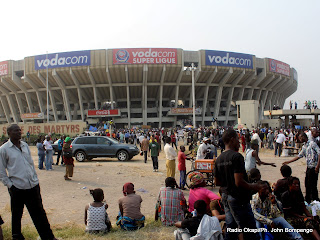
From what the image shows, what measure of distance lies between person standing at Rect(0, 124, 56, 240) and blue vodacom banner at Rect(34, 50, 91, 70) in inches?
1519

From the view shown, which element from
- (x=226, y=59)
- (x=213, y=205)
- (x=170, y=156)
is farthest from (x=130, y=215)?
(x=226, y=59)

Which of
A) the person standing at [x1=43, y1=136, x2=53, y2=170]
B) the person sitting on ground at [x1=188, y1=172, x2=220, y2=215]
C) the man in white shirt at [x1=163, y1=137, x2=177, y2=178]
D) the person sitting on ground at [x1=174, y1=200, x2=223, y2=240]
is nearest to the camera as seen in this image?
the person sitting on ground at [x1=174, y1=200, x2=223, y2=240]

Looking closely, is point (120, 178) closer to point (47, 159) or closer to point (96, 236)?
point (47, 159)

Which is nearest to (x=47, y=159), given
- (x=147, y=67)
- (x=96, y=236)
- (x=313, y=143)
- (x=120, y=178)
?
(x=120, y=178)

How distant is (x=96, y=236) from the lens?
4684mm

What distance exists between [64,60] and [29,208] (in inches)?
1604

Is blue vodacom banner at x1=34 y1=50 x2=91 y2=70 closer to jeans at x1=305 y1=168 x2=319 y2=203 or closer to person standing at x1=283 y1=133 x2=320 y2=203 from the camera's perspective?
person standing at x1=283 y1=133 x2=320 y2=203

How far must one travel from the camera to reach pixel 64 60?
41625 millimetres

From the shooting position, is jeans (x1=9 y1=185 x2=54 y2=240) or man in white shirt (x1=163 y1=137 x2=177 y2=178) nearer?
jeans (x1=9 y1=185 x2=54 y2=240)

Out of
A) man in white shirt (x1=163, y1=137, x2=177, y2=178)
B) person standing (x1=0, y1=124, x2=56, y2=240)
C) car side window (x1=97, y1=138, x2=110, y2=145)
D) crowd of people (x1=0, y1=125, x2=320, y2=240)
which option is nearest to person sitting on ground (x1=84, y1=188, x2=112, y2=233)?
crowd of people (x1=0, y1=125, x2=320, y2=240)

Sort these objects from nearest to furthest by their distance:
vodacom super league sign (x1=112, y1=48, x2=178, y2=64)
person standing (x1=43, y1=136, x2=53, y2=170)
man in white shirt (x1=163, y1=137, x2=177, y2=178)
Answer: man in white shirt (x1=163, y1=137, x2=177, y2=178), person standing (x1=43, y1=136, x2=53, y2=170), vodacom super league sign (x1=112, y1=48, x2=178, y2=64)

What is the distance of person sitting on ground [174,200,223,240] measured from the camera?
364cm

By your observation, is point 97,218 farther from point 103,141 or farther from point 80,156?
point 80,156

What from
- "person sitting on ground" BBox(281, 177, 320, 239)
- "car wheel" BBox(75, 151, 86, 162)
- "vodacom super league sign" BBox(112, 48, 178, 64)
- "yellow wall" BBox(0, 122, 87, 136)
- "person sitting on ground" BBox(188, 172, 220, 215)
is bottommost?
"car wheel" BBox(75, 151, 86, 162)
